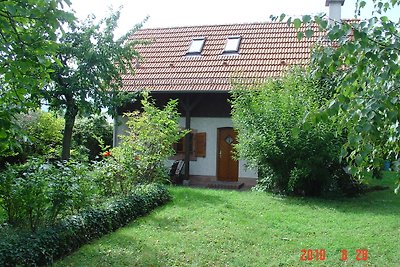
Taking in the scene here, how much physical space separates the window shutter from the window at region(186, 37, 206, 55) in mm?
3615

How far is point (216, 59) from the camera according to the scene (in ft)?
57.1

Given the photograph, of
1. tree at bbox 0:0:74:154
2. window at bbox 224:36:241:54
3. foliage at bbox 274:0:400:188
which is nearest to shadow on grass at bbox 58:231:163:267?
tree at bbox 0:0:74:154

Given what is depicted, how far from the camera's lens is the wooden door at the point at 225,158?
16641 millimetres

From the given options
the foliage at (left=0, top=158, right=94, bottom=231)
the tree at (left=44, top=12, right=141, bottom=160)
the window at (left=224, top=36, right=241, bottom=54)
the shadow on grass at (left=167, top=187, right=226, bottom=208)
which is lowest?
the shadow on grass at (left=167, top=187, right=226, bottom=208)

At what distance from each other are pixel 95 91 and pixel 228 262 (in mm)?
7080

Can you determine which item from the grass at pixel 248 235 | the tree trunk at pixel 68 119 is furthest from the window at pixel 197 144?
the grass at pixel 248 235

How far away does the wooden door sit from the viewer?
54.6ft

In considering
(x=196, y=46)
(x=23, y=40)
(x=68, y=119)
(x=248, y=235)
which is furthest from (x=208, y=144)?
(x=23, y=40)

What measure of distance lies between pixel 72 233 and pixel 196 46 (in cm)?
1294

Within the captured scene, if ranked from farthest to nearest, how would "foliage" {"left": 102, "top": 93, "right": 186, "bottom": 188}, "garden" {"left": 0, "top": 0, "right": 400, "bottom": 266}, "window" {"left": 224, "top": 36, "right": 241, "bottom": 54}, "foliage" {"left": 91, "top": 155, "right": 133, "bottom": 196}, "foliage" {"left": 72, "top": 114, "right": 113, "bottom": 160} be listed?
"foliage" {"left": 72, "top": 114, "right": 113, "bottom": 160} < "window" {"left": 224, "top": 36, "right": 241, "bottom": 54} < "foliage" {"left": 102, "top": 93, "right": 186, "bottom": 188} < "foliage" {"left": 91, "top": 155, "right": 133, "bottom": 196} < "garden" {"left": 0, "top": 0, "right": 400, "bottom": 266}

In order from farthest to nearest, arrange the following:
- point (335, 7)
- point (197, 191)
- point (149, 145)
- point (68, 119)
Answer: point (335, 7)
point (197, 191)
point (68, 119)
point (149, 145)
